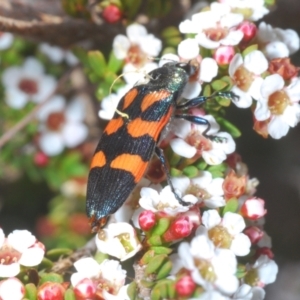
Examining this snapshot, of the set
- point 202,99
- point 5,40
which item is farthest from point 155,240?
point 5,40

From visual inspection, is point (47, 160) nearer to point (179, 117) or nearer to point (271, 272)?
point (179, 117)

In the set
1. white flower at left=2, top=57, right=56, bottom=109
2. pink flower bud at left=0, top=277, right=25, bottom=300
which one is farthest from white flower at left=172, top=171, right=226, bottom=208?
white flower at left=2, top=57, right=56, bottom=109

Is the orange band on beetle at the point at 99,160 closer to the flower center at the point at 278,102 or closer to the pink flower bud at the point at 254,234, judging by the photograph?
the pink flower bud at the point at 254,234

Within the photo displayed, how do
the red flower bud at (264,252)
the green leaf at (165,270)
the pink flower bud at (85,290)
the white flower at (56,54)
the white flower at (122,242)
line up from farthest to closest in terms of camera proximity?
the white flower at (56,54)
the red flower bud at (264,252)
the white flower at (122,242)
the pink flower bud at (85,290)
the green leaf at (165,270)

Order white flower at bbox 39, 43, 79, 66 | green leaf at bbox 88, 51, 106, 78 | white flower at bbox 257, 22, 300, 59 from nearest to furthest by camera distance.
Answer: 1. white flower at bbox 257, 22, 300, 59
2. green leaf at bbox 88, 51, 106, 78
3. white flower at bbox 39, 43, 79, 66

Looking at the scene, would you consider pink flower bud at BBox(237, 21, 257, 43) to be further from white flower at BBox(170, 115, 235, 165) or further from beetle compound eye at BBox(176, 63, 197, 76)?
white flower at BBox(170, 115, 235, 165)

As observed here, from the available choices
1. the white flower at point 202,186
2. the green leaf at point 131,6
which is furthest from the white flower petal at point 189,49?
the green leaf at point 131,6

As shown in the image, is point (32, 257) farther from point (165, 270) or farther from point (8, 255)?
point (165, 270)

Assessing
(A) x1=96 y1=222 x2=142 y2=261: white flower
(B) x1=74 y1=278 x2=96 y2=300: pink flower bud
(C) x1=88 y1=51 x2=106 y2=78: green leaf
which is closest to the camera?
(B) x1=74 y1=278 x2=96 y2=300: pink flower bud
